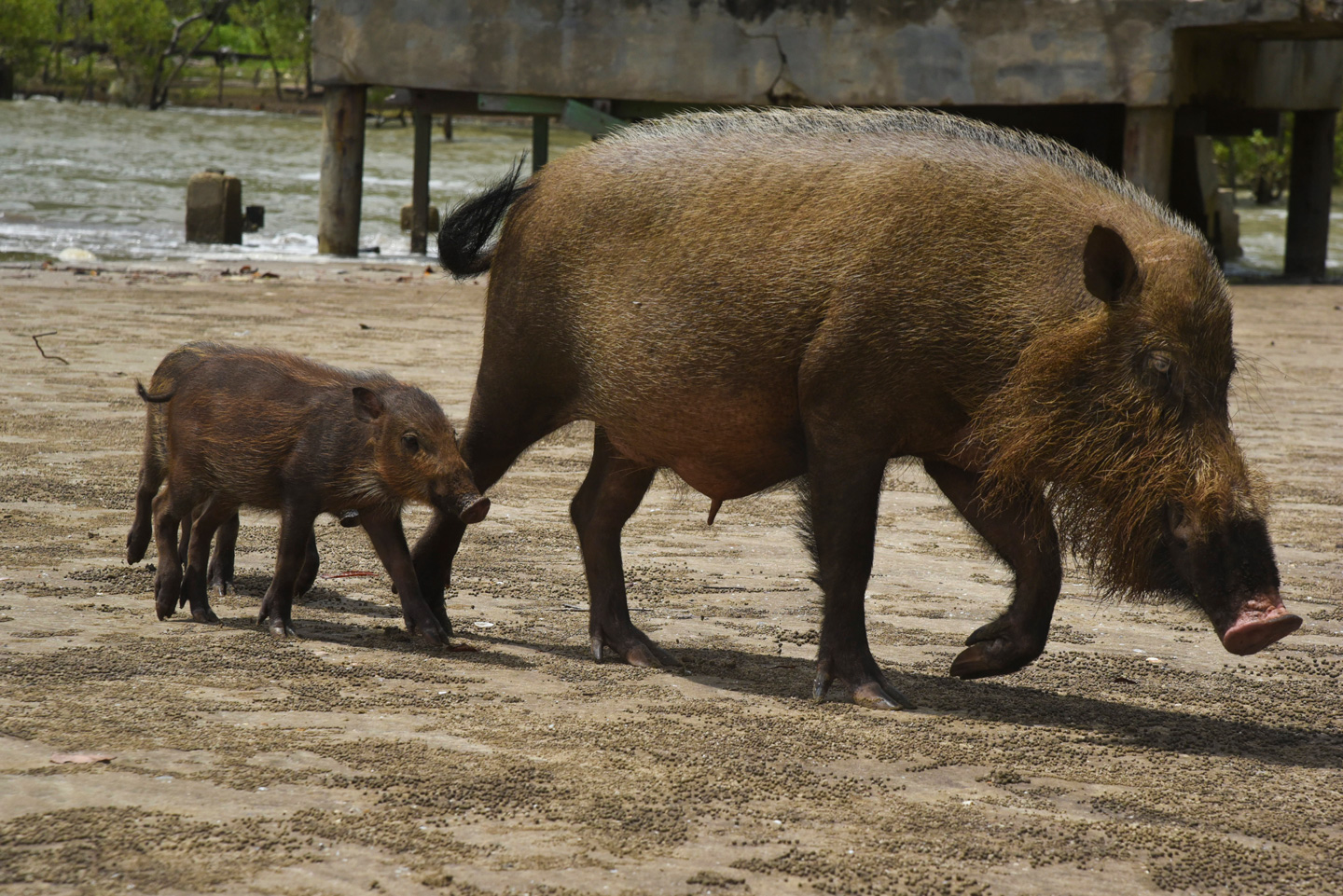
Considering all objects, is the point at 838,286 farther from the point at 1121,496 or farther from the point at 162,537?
the point at 162,537

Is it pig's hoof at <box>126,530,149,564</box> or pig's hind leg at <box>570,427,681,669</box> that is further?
pig's hoof at <box>126,530,149,564</box>

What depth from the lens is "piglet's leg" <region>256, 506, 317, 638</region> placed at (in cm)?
454

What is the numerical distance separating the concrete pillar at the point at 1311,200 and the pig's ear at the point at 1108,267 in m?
15.8

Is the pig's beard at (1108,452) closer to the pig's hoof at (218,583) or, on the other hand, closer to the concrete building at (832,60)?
the pig's hoof at (218,583)

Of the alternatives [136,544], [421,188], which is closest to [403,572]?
[136,544]

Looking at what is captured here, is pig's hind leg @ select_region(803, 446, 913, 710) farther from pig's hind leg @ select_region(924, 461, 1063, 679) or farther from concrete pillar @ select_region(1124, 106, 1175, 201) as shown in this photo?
concrete pillar @ select_region(1124, 106, 1175, 201)

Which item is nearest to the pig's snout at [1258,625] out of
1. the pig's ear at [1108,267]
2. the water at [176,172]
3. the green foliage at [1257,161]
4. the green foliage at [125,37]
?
the pig's ear at [1108,267]

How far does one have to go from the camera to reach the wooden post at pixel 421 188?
1898cm

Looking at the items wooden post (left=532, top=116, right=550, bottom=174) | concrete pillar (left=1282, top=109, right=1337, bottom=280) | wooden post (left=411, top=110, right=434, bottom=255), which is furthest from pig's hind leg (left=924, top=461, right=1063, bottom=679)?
wooden post (left=532, top=116, right=550, bottom=174)

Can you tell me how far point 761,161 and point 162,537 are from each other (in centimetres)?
211

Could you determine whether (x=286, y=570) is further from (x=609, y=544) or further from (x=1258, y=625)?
(x=1258, y=625)

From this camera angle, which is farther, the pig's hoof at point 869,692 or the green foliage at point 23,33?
the green foliage at point 23,33

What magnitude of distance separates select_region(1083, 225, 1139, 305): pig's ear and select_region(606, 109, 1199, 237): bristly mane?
42 centimetres

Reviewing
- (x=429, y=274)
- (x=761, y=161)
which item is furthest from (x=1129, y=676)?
(x=429, y=274)
